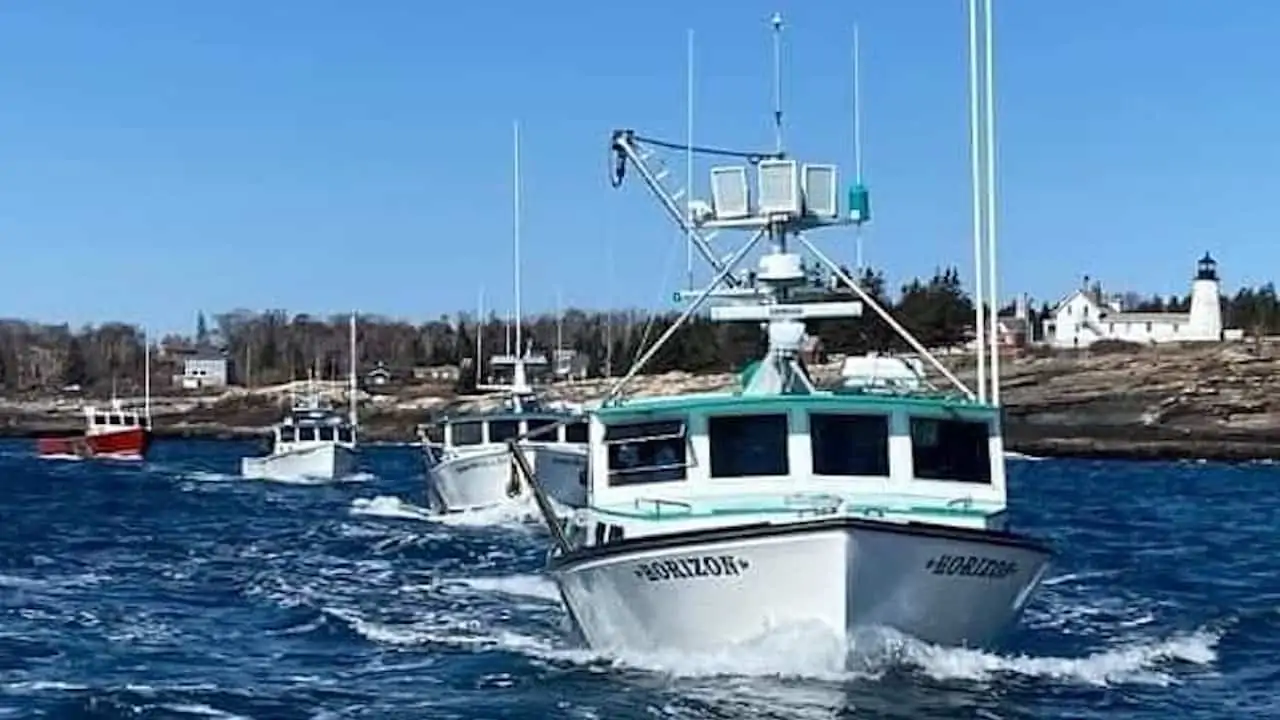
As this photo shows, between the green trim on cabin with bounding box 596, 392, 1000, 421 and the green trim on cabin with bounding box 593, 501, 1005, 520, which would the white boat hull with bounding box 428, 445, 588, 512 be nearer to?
the green trim on cabin with bounding box 596, 392, 1000, 421

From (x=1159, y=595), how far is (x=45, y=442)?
100297 millimetres

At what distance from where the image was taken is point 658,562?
23.0m

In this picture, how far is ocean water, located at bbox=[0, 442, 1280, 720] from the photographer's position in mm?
23000

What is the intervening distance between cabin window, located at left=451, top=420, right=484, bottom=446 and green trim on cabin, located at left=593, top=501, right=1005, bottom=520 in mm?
35081

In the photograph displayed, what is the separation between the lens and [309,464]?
288ft

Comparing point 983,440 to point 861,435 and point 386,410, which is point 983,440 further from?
point 386,410

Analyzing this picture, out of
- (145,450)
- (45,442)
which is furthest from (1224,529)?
(45,442)

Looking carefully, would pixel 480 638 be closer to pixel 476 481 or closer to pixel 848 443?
pixel 848 443

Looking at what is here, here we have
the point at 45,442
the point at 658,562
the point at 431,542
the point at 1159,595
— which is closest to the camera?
the point at 658,562

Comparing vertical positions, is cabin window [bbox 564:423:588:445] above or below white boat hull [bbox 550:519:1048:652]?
above

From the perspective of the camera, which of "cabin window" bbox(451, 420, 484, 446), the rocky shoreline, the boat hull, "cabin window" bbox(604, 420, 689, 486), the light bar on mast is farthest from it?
the rocky shoreline

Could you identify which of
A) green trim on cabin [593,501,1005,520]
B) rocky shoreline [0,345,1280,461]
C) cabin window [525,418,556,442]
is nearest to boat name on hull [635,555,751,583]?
green trim on cabin [593,501,1005,520]

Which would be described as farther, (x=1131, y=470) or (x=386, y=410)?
(x=386, y=410)

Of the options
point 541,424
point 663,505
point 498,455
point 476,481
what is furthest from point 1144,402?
point 663,505
